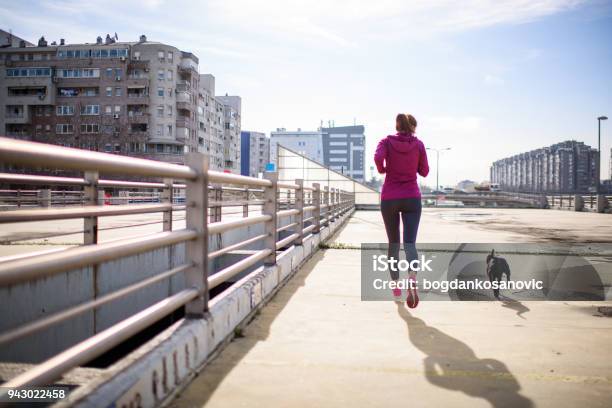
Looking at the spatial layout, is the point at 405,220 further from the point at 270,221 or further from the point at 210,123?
the point at 210,123

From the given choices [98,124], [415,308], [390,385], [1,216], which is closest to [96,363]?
[415,308]

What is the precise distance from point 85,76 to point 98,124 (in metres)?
7.57

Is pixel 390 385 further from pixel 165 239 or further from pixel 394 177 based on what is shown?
pixel 394 177

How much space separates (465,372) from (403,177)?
2390 millimetres

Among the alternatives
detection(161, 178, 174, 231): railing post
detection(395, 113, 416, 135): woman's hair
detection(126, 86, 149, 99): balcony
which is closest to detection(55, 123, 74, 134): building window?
detection(126, 86, 149, 99): balcony

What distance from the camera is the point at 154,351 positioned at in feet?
7.91

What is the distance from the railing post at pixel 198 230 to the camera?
3.00m

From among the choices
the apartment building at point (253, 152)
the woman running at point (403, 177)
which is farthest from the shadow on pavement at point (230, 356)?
the apartment building at point (253, 152)

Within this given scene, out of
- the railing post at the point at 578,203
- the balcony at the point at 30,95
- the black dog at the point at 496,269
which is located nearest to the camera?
the black dog at the point at 496,269

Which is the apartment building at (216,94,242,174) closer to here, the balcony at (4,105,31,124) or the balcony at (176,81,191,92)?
the balcony at (176,81,191,92)

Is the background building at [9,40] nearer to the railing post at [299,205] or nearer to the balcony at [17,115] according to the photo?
the balcony at [17,115]

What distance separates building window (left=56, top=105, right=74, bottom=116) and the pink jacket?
72.6m

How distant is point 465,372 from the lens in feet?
9.55

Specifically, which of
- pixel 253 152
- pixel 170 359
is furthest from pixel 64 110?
pixel 253 152
